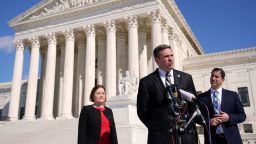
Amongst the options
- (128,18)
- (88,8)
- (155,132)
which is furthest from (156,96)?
(88,8)

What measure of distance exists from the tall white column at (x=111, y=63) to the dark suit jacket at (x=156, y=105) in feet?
98.0

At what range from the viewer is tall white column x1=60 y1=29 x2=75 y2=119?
3719 centimetres

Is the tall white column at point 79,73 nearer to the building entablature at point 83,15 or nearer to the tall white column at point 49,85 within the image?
the building entablature at point 83,15

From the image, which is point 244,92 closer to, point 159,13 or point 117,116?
point 159,13

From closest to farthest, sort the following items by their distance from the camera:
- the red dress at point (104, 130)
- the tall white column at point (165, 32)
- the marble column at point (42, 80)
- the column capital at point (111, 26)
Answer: the red dress at point (104, 130) < the tall white column at point (165, 32) < the column capital at point (111, 26) < the marble column at point (42, 80)

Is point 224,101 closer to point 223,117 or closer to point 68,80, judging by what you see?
point 223,117

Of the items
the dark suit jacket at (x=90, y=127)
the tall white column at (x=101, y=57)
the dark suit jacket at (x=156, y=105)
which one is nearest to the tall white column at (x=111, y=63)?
the tall white column at (x=101, y=57)

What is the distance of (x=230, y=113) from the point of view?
21.4ft

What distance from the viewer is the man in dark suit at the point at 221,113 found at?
6160 mm

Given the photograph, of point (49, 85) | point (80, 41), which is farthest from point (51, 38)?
point (49, 85)

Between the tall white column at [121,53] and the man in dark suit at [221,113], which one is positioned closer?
the man in dark suit at [221,113]

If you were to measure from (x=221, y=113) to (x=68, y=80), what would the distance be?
3363 centimetres

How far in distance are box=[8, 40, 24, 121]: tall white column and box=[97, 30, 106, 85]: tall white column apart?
1151cm

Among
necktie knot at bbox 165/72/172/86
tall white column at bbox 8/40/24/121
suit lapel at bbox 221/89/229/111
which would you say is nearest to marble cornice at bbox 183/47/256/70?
tall white column at bbox 8/40/24/121
